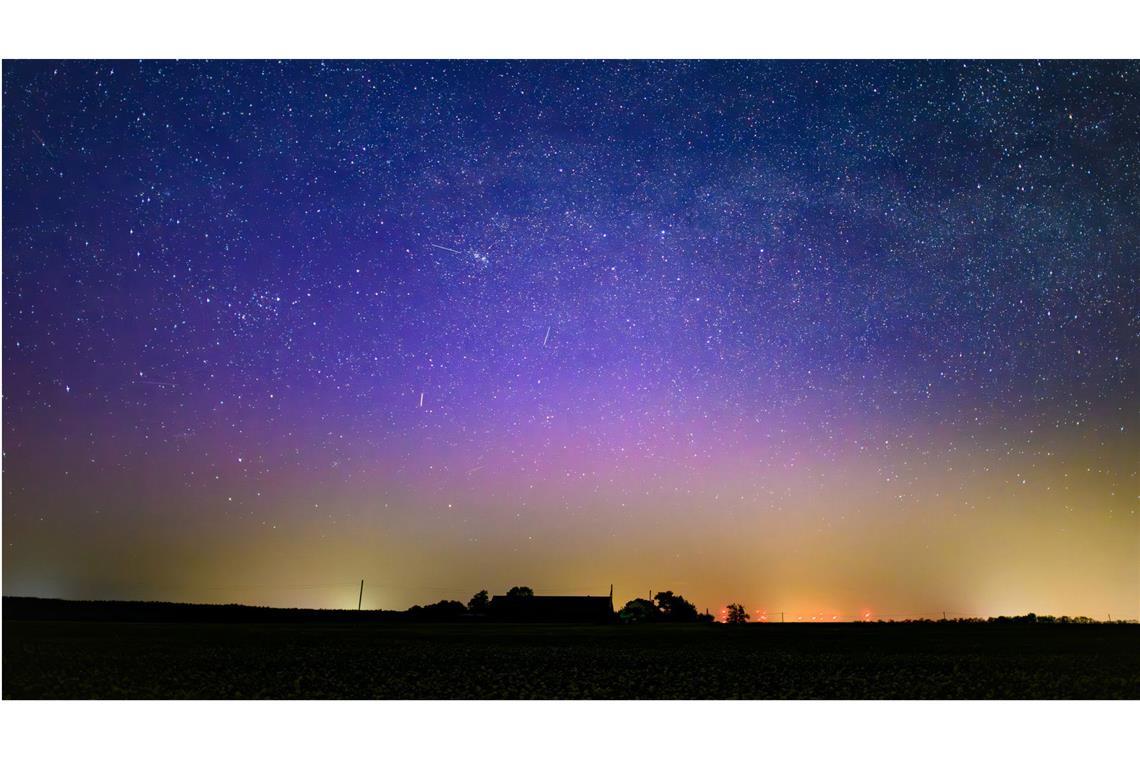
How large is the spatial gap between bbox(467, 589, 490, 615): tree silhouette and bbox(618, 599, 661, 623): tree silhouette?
1605cm

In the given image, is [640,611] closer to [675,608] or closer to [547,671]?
[675,608]

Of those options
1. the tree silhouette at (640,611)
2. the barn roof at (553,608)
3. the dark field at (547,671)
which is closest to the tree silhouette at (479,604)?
the barn roof at (553,608)

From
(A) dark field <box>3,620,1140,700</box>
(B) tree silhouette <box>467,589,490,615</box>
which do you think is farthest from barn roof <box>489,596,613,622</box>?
(A) dark field <box>3,620,1140,700</box>

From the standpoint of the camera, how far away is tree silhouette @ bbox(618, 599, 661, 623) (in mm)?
95750

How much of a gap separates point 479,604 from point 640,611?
20.4m

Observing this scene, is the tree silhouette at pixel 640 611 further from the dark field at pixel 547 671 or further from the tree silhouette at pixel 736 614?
the dark field at pixel 547 671

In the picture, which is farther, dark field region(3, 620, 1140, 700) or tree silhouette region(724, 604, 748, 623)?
tree silhouette region(724, 604, 748, 623)

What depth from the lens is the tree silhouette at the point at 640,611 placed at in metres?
95.8

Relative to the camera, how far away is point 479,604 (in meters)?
89.6

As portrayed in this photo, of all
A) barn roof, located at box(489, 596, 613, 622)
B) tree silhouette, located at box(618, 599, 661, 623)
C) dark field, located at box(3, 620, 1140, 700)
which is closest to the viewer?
dark field, located at box(3, 620, 1140, 700)

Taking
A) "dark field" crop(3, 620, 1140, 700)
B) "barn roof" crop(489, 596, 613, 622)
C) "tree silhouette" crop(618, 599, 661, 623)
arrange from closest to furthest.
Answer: "dark field" crop(3, 620, 1140, 700)
"barn roof" crop(489, 596, 613, 622)
"tree silhouette" crop(618, 599, 661, 623)

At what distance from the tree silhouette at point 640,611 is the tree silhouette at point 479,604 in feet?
52.7

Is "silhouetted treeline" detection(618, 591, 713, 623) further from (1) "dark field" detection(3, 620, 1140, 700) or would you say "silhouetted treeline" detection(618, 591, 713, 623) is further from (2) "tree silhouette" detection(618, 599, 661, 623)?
(1) "dark field" detection(3, 620, 1140, 700)

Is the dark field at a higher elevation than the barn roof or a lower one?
higher
